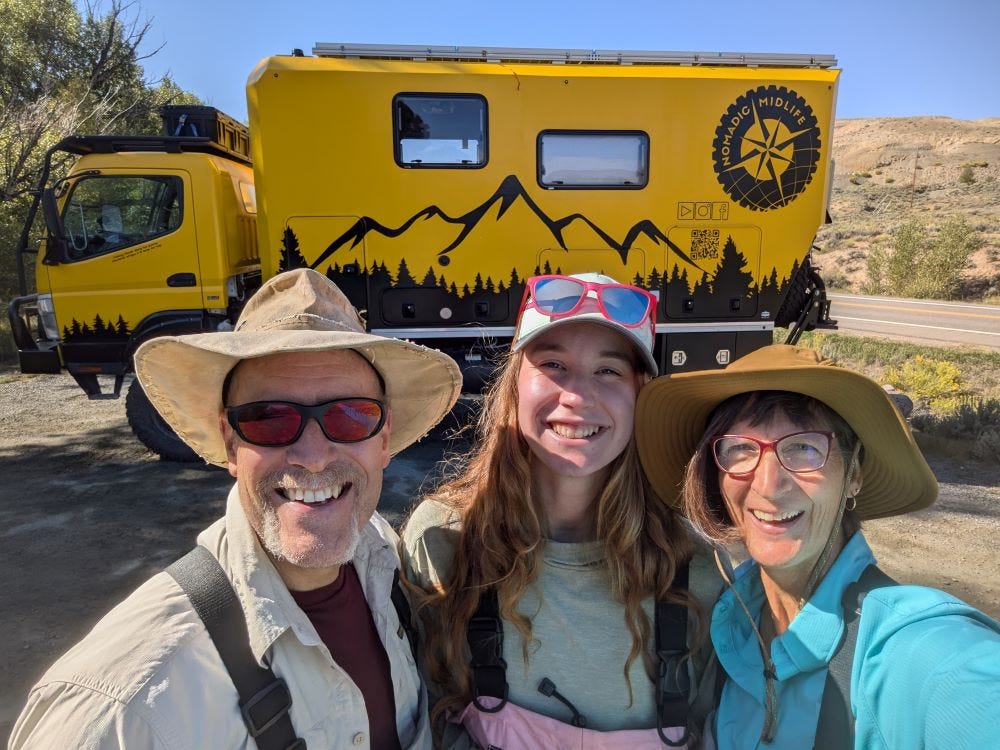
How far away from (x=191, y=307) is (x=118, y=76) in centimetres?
1384

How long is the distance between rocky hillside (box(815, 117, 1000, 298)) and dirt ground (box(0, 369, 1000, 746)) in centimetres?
2327

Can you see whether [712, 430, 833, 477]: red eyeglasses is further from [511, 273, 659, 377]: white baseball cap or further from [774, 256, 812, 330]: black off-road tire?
[774, 256, 812, 330]: black off-road tire

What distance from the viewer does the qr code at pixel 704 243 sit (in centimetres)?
580

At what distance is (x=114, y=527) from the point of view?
4.48m

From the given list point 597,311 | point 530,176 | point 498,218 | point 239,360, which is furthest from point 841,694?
point 530,176

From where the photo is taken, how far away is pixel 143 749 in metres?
0.98

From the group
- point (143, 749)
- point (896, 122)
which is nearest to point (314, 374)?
point (143, 749)

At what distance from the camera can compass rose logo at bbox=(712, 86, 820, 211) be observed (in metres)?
5.63

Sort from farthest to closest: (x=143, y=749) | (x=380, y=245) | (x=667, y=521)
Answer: (x=380, y=245)
(x=667, y=521)
(x=143, y=749)

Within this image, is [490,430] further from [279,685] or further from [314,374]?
[279,685]

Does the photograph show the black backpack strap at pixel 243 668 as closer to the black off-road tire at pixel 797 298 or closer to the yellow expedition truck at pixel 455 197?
the yellow expedition truck at pixel 455 197

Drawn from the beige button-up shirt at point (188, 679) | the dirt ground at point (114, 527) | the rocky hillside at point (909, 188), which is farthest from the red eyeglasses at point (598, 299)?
the rocky hillside at point (909, 188)

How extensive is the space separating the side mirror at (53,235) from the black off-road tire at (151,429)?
129 centimetres

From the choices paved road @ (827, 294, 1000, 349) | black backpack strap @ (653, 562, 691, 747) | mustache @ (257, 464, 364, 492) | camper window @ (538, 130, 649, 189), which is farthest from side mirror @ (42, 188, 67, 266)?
paved road @ (827, 294, 1000, 349)
